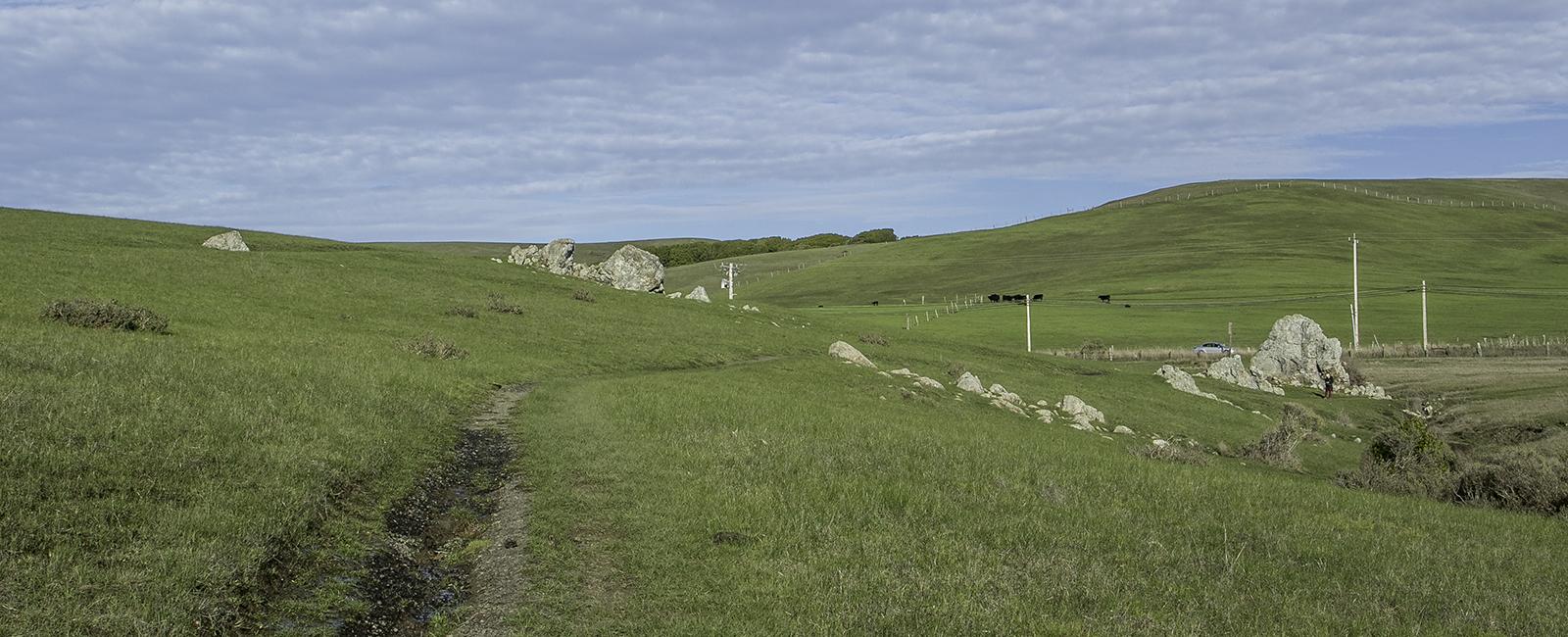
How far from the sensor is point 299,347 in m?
30.4

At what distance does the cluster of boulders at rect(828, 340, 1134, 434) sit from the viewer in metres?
44.6

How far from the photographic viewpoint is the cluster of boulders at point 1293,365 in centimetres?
7962

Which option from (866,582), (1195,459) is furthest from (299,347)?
(1195,459)

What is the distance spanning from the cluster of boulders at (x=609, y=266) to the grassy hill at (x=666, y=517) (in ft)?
Answer: 161

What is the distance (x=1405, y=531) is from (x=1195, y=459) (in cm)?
1424

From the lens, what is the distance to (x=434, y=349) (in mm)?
35469

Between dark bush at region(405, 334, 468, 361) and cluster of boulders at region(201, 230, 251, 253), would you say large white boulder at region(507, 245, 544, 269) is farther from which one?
dark bush at region(405, 334, 468, 361)

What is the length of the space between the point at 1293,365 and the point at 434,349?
76213 millimetres

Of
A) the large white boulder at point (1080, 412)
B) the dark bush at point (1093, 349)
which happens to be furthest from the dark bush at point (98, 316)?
the dark bush at point (1093, 349)

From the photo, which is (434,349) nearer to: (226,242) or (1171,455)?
(1171,455)

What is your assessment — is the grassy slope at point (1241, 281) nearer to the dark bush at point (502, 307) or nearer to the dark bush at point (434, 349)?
the dark bush at point (502, 307)

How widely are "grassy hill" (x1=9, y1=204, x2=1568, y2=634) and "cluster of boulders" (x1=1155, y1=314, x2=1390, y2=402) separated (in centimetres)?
5610

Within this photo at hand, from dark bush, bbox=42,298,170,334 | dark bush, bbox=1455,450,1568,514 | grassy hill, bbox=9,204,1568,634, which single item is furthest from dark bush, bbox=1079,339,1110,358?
dark bush, bbox=42,298,170,334

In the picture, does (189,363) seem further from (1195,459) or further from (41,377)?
(1195,459)
